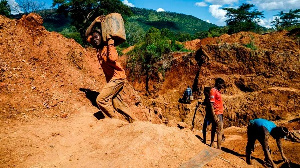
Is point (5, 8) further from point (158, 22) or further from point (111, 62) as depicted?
point (158, 22)

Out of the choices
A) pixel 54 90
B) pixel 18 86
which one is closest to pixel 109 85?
pixel 54 90

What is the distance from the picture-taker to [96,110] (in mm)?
5156

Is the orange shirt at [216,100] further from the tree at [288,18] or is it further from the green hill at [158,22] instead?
the green hill at [158,22]

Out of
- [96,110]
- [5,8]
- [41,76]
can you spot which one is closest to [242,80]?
[96,110]

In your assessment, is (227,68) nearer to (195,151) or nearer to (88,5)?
(195,151)

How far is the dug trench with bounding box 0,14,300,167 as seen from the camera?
315 centimetres

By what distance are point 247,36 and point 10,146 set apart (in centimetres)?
1448

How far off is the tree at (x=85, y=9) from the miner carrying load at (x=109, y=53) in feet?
65.2

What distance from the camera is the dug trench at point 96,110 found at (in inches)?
124

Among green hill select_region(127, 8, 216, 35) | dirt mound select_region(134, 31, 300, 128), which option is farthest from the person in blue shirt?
green hill select_region(127, 8, 216, 35)

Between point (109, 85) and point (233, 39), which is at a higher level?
point (233, 39)

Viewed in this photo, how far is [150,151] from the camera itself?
10.2ft

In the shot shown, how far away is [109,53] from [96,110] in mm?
1699

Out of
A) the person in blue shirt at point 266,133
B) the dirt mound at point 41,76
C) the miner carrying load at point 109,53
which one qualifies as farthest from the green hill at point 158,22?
the person in blue shirt at point 266,133
